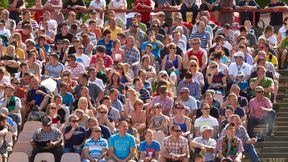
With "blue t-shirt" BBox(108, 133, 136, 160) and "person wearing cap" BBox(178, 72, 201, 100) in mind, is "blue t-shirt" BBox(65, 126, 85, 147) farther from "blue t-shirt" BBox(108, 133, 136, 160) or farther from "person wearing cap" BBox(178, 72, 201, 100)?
"person wearing cap" BBox(178, 72, 201, 100)

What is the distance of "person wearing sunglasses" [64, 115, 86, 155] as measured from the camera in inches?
1196

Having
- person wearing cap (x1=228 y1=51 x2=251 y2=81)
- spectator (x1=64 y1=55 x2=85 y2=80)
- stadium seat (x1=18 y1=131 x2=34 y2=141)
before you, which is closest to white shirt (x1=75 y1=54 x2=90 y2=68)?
spectator (x1=64 y1=55 x2=85 y2=80)

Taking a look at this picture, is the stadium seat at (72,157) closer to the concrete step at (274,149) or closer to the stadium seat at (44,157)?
the stadium seat at (44,157)

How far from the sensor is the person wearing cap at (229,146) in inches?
1180

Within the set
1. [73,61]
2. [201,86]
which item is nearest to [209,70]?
[201,86]

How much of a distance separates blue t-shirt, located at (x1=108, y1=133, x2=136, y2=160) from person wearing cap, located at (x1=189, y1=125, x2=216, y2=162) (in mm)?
1321

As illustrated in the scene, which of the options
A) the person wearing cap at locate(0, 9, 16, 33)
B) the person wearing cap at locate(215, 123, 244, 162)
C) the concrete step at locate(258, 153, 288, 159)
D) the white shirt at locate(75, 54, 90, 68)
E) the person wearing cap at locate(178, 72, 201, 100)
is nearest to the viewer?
the person wearing cap at locate(215, 123, 244, 162)

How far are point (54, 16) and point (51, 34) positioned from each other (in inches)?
73.4

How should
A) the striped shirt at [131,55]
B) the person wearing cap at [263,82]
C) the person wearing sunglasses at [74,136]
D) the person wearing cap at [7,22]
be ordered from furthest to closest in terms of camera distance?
the person wearing cap at [7,22]
the striped shirt at [131,55]
the person wearing cap at [263,82]
the person wearing sunglasses at [74,136]

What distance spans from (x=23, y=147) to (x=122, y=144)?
2164 millimetres

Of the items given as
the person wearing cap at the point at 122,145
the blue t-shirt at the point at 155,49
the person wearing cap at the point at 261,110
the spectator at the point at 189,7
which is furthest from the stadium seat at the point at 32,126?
the spectator at the point at 189,7

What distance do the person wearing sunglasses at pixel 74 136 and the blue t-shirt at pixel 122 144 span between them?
753 millimetres

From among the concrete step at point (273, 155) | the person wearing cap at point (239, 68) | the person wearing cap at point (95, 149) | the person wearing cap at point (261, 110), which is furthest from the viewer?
the person wearing cap at point (239, 68)

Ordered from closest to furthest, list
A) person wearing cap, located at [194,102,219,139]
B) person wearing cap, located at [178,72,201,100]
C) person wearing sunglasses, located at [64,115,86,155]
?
1. person wearing sunglasses, located at [64,115,86,155]
2. person wearing cap, located at [194,102,219,139]
3. person wearing cap, located at [178,72,201,100]
